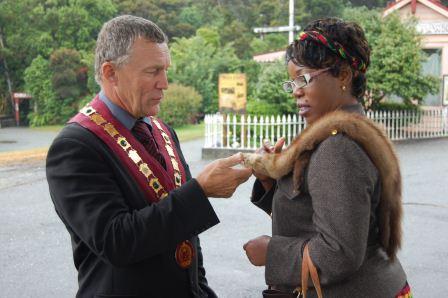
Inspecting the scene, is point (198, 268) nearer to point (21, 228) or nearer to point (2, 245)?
point (2, 245)

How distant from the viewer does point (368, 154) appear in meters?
1.96

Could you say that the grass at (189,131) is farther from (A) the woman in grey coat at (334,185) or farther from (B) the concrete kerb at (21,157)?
(A) the woman in grey coat at (334,185)

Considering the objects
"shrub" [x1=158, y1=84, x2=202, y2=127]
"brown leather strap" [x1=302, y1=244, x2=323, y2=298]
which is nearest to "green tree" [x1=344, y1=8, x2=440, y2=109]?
"shrub" [x1=158, y1=84, x2=202, y2=127]

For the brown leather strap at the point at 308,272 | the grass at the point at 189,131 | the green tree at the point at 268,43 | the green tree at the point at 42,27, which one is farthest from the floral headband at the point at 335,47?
the green tree at the point at 268,43

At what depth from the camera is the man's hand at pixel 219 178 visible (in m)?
2.10

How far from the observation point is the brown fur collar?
1.97 meters

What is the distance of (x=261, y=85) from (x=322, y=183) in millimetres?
13724

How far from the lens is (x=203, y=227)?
82.4 inches

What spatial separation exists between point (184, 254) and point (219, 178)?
44 cm

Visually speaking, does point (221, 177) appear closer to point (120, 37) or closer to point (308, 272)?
point (308, 272)

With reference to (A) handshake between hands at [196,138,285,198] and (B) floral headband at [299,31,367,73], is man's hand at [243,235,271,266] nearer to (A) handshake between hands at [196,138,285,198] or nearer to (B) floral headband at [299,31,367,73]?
(A) handshake between hands at [196,138,285,198]

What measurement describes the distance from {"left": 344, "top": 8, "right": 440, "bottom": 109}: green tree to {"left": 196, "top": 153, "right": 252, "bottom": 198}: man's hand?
1527 centimetres

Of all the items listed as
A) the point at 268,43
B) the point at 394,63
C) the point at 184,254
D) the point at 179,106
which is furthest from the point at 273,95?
the point at 268,43

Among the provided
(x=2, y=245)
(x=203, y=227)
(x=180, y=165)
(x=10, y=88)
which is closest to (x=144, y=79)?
(x=180, y=165)
